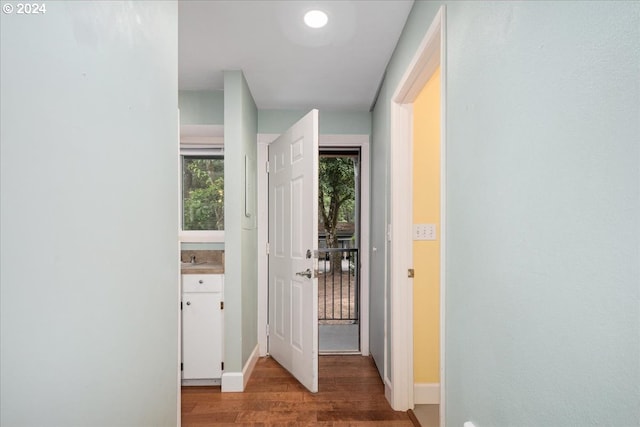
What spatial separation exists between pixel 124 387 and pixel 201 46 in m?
2.15

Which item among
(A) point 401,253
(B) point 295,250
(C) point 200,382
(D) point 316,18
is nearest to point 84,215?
(D) point 316,18

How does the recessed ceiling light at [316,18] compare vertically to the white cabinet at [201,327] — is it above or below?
above

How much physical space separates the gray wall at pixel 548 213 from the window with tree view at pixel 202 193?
2545mm

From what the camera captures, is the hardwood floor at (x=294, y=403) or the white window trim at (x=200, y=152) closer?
the hardwood floor at (x=294, y=403)

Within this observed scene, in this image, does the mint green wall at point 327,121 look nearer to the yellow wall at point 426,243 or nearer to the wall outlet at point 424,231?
the yellow wall at point 426,243

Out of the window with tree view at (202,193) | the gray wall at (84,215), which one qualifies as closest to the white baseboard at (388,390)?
the gray wall at (84,215)

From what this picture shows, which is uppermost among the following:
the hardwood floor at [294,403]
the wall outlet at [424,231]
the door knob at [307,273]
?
the wall outlet at [424,231]

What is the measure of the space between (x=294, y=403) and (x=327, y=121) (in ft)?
8.30

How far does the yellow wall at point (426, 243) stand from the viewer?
98.6 inches

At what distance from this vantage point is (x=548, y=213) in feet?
2.45

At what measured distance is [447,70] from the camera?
4.57 ft

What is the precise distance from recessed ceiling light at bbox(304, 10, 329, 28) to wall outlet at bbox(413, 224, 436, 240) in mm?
1458

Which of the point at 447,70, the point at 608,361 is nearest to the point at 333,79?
the point at 447,70

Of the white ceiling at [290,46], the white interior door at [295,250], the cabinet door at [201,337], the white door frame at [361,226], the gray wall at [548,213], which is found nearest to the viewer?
the gray wall at [548,213]
